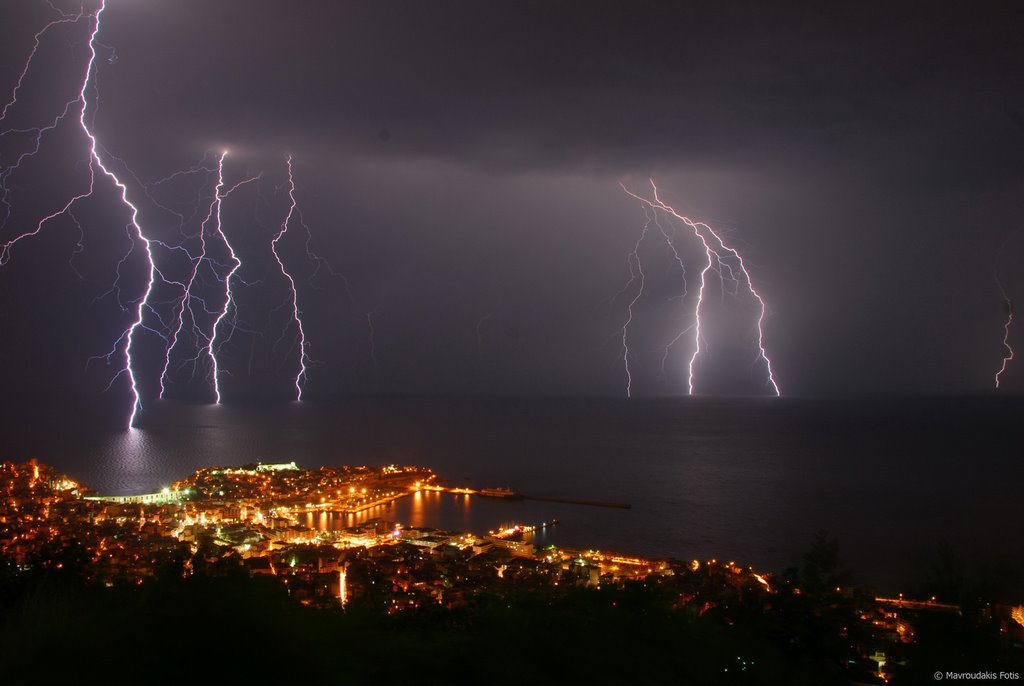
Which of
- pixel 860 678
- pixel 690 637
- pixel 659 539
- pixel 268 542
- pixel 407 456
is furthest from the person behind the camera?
pixel 407 456

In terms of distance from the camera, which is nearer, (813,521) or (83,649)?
(83,649)

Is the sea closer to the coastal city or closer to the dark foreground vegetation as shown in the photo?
the coastal city

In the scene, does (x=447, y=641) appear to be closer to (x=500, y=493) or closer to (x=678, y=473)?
(x=500, y=493)

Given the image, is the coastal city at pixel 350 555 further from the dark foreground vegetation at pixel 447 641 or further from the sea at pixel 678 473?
the sea at pixel 678 473

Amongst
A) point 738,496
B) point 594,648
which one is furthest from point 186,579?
point 738,496

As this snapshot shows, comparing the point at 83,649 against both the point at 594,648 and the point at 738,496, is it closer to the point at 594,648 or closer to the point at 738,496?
the point at 594,648

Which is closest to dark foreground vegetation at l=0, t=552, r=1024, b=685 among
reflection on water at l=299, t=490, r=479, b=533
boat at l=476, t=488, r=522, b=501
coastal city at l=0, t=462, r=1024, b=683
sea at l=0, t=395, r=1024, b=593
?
coastal city at l=0, t=462, r=1024, b=683
